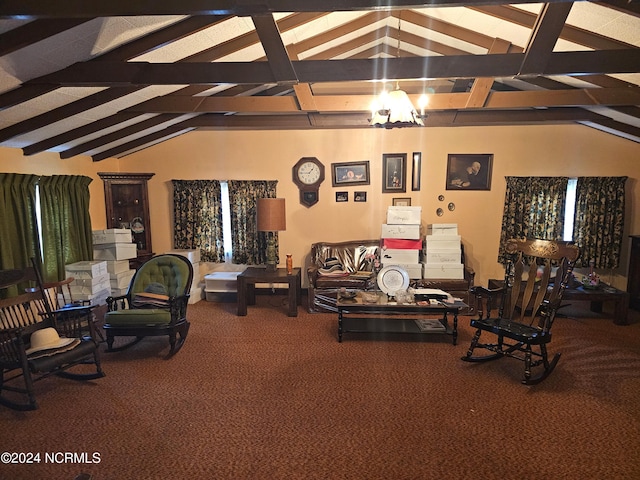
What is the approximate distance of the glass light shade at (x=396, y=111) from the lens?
3189 millimetres

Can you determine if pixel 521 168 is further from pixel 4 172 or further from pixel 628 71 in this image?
pixel 4 172

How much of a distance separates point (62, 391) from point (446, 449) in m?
3.09

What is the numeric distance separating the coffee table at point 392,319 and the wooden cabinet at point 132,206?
11.3 feet

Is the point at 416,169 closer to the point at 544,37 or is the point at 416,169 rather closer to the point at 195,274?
the point at 544,37

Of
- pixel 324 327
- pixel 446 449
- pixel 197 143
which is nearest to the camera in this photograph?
pixel 446 449

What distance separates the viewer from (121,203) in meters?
5.75

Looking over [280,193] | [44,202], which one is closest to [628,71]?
[280,193]

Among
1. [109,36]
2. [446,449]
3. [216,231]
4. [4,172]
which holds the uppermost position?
[109,36]

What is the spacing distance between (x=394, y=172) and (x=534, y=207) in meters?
2.10

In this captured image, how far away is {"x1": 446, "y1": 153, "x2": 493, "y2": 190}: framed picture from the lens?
18.1ft

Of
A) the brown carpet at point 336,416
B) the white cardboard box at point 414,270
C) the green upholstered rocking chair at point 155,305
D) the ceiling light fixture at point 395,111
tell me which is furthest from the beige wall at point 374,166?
the ceiling light fixture at point 395,111

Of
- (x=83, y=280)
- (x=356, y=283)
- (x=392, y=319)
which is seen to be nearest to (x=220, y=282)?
(x=83, y=280)

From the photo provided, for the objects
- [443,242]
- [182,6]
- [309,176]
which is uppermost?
[182,6]

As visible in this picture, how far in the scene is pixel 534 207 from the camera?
543cm
